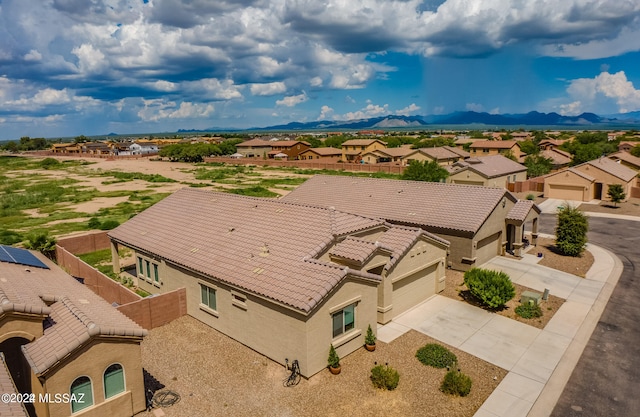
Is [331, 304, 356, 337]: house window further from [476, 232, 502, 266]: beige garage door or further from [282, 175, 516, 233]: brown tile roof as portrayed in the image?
[476, 232, 502, 266]: beige garage door

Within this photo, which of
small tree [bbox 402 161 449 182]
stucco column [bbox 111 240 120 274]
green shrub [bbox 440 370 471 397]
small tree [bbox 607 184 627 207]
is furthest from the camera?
small tree [bbox 607 184 627 207]

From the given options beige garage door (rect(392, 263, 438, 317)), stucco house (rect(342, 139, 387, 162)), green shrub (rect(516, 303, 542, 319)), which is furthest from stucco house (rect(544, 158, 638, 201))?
stucco house (rect(342, 139, 387, 162))

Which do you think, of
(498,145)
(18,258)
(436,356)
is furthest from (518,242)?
→ (498,145)

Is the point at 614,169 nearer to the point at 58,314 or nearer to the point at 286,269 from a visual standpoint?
the point at 286,269

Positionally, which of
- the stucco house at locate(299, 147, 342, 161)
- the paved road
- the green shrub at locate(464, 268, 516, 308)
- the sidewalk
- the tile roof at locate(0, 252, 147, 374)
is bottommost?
the paved road

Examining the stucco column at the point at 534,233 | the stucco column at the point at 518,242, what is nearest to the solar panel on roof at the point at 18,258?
the stucco column at the point at 518,242

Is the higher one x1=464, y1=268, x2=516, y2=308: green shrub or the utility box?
x1=464, y1=268, x2=516, y2=308: green shrub

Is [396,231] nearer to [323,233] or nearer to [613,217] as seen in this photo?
[323,233]
